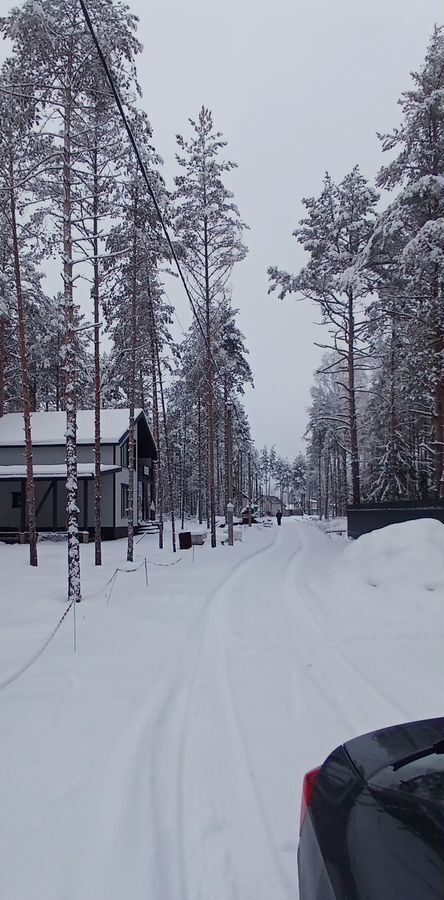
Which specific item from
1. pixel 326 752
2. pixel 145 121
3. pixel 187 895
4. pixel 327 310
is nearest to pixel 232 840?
pixel 187 895

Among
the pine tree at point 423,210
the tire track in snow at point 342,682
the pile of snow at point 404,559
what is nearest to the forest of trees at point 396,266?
the pine tree at point 423,210

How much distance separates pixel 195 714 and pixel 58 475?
77.4 ft

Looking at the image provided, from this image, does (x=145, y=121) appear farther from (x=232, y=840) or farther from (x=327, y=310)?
(x=232, y=840)

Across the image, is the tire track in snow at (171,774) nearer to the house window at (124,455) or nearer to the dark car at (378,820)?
the dark car at (378,820)

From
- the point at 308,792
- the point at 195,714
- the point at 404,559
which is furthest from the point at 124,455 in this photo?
the point at 308,792

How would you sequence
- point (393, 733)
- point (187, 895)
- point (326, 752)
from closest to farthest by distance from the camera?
point (393, 733)
point (187, 895)
point (326, 752)

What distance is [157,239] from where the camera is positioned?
17.0m

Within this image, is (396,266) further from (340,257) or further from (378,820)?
(378,820)

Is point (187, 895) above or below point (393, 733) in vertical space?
below

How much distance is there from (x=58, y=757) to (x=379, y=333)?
72.4ft

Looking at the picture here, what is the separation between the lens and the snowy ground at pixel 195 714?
3129 mm

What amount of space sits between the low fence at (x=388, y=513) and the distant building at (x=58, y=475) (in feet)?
43.0

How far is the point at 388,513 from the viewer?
16.2 m

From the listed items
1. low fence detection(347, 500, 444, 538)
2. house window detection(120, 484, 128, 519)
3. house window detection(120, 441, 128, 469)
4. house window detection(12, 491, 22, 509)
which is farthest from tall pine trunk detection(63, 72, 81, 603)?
house window detection(12, 491, 22, 509)
